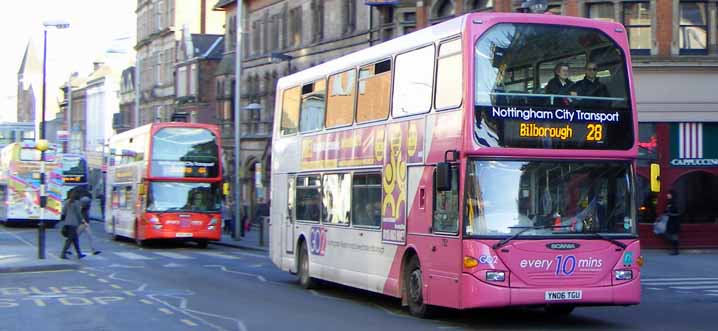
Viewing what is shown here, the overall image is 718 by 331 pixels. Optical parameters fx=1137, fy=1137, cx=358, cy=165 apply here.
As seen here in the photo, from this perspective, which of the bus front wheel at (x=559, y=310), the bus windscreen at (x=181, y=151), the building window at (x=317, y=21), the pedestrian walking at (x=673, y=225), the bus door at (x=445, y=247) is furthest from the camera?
the building window at (x=317, y=21)

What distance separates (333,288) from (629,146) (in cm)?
858

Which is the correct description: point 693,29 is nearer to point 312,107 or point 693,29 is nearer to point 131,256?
point 312,107

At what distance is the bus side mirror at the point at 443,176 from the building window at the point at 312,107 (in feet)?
20.5

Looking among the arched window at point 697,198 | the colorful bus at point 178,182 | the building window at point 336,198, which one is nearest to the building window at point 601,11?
the arched window at point 697,198

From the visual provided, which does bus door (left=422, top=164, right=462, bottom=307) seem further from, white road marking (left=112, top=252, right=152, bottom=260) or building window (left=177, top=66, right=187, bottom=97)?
building window (left=177, top=66, right=187, bottom=97)

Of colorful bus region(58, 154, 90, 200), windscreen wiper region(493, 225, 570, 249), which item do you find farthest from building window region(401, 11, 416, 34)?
colorful bus region(58, 154, 90, 200)

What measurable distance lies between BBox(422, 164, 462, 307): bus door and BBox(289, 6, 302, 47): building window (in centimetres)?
4073

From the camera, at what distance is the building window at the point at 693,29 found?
34000 mm

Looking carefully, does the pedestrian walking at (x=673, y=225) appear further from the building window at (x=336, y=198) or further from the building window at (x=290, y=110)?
the building window at (x=336, y=198)

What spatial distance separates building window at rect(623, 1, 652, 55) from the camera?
3409 centimetres

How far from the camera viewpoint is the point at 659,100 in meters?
33.8

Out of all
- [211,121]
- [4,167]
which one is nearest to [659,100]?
[4,167]

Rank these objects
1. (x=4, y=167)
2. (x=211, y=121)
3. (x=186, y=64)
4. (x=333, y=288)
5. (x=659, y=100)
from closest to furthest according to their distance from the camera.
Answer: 1. (x=333, y=288)
2. (x=659, y=100)
3. (x=4, y=167)
4. (x=211, y=121)
5. (x=186, y=64)

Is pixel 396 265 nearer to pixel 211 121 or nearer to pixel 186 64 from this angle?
pixel 211 121
